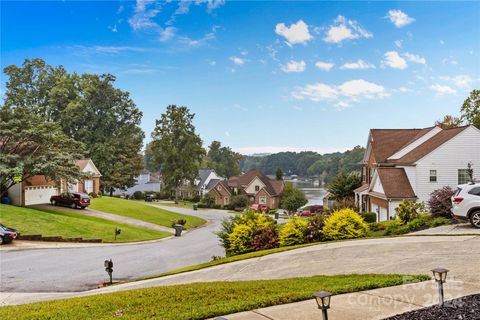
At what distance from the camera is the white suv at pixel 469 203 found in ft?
51.3

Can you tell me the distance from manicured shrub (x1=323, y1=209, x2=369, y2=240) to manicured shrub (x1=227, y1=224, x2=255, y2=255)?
139 inches

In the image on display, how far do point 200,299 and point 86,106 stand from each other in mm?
59219

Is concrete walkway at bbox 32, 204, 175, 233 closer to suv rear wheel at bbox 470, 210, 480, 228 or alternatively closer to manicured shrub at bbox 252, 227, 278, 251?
manicured shrub at bbox 252, 227, 278, 251

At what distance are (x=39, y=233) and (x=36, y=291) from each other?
510 inches

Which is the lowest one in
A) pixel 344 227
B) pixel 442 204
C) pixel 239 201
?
pixel 239 201

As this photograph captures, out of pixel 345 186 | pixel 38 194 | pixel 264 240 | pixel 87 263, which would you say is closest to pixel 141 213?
pixel 38 194

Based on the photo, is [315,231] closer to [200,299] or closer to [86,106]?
[200,299]

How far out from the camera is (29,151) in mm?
33375

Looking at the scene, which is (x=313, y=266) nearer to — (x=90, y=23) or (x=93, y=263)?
(x=93, y=263)

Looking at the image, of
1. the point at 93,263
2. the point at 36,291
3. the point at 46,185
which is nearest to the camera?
the point at 36,291

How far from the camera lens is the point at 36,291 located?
1484cm

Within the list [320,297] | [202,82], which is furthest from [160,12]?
[320,297]

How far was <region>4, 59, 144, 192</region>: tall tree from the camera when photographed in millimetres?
61781

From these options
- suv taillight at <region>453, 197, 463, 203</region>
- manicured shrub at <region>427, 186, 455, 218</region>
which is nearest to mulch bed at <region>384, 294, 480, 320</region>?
suv taillight at <region>453, 197, 463, 203</region>
